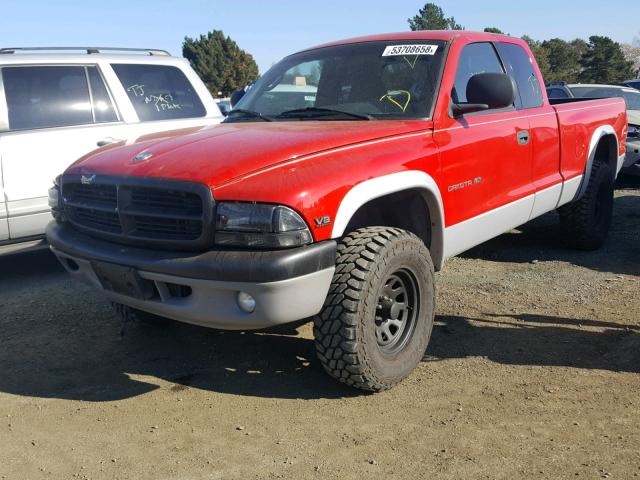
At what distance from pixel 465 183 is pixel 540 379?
4.03 ft

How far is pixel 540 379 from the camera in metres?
3.59

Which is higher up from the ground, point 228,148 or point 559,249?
point 228,148

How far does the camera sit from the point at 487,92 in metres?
4.02

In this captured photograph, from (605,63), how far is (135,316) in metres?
43.0

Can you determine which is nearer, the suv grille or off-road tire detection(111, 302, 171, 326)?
the suv grille

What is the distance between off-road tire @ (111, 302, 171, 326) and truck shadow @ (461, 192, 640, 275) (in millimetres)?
3118

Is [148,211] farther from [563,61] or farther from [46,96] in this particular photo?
[563,61]

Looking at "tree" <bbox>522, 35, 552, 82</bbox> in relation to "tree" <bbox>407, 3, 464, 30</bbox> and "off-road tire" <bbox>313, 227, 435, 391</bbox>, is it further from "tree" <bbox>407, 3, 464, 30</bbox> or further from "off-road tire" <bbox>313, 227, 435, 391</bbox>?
"off-road tire" <bbox>313, 227, 435, 391</bbox>

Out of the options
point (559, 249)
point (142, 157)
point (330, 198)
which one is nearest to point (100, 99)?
point (142, 157)

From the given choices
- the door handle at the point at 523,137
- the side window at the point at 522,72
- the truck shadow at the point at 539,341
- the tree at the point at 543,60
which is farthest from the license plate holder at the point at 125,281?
the tree at the point at 543,60

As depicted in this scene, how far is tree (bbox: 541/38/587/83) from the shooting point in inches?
1738

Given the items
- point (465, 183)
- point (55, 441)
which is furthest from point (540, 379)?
point (55, 441)

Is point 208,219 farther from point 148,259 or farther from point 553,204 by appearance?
point 553,204

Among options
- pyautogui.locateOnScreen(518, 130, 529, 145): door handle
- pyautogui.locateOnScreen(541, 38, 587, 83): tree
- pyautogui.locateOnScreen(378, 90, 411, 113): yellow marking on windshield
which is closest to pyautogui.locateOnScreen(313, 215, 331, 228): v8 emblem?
pyautogui.locateOnScreen(378, 90, 411, 113): yellow marking on windshield
